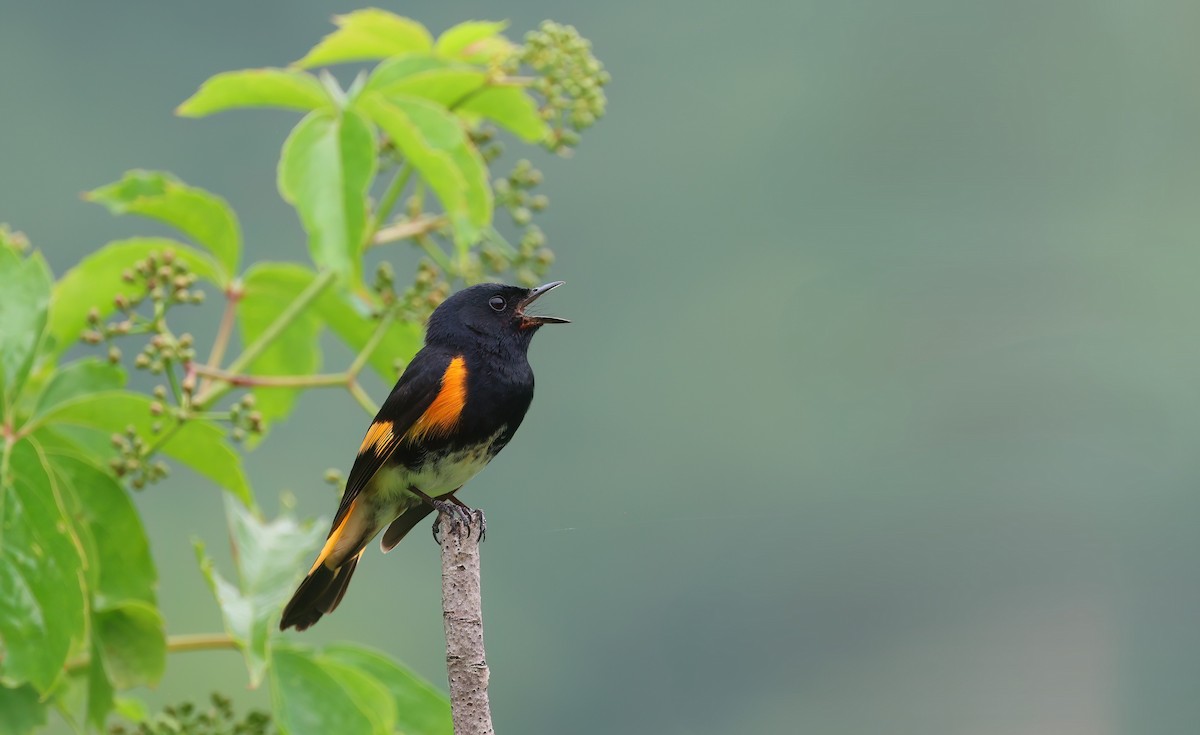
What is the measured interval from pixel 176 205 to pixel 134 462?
61cm

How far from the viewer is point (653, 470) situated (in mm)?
36938

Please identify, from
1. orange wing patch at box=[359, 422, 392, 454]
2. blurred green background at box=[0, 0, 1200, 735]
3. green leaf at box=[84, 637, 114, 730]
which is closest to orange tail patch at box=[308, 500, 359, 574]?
orange wing patch at box=[359, 422, 392, 454]

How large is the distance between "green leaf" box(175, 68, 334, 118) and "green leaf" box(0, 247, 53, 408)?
0.54 m

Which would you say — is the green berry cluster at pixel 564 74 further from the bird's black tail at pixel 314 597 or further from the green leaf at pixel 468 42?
the bird's black tail at pixel 314 597

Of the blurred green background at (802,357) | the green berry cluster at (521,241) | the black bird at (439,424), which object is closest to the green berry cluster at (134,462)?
the black bird at (439,424)

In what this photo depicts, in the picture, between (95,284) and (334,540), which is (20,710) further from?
(95,284)

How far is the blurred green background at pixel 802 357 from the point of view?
22.8m

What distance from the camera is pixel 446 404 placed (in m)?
2.99

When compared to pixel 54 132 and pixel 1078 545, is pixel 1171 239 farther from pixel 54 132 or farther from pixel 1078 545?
pixel 54 132

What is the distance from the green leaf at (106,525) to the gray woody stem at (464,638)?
3.02 feet

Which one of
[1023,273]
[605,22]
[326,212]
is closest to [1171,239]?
[1023,273]

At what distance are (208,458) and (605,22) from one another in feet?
175

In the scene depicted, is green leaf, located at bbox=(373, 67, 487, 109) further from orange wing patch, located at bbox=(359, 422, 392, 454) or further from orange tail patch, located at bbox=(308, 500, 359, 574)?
orange tail patch, located at bbox=(308, 500, 359, 574)

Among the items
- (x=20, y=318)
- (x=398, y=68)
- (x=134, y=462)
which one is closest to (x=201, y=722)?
(x=134, y=462)
